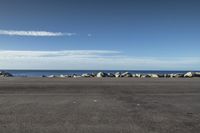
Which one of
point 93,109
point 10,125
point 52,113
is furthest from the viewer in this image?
point 93,109

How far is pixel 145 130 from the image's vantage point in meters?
7.47

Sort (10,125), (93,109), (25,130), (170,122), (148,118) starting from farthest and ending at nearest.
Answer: (93,109)
(148,118)
(170,122)
(10,125)
(25,130)

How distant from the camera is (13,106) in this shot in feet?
37.7

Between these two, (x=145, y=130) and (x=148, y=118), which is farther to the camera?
(x=148, y=118)

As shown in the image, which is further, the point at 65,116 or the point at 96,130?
the point at 65,116

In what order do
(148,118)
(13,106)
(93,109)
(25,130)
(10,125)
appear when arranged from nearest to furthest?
1. (25,130)
2. (10,125)
3. (148,118)
4. (93,109)
5. (13,106)

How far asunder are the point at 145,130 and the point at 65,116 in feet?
9.44

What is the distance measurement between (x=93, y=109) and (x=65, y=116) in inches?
65.9

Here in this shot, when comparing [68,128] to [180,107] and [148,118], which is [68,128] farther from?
[180,107]

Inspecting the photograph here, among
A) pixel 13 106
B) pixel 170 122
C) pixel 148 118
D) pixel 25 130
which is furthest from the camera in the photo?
pixel 13 106

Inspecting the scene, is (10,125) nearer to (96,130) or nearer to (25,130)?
(25,130)

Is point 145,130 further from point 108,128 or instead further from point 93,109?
point 93,109

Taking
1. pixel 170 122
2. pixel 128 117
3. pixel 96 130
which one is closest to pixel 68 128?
pixel 96 130

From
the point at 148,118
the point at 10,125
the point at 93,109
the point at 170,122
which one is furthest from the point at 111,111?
the point at 10,125
